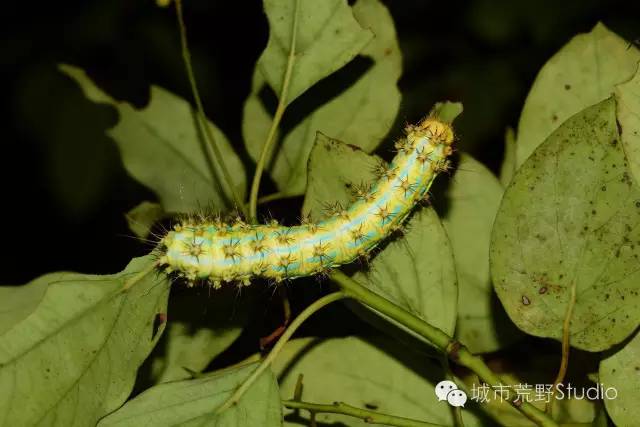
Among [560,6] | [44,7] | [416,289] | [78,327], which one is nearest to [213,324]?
[78,327]

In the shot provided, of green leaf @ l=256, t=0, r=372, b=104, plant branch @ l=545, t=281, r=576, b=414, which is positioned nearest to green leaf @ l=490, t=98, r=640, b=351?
plant branch @ l=545, t=281, r=576, b=414

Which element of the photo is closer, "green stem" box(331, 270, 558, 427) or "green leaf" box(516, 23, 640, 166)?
"green stem" box(331, 270, 558, 427)

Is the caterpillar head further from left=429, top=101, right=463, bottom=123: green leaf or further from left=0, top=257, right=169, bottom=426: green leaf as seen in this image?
left=0, top=257, right=169, bottom=426: green leaf

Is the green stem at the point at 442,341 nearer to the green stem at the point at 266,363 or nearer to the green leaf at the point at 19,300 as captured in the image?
the green stem at the point at 266,363

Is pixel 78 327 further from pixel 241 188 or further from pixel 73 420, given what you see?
pixel 241 188

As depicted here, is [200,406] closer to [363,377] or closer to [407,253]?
[363,377]

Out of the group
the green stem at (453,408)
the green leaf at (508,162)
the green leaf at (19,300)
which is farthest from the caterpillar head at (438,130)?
the green leaf at (19,300)
